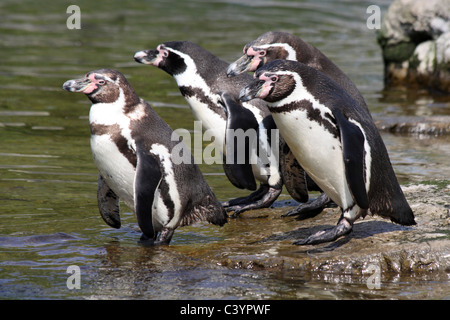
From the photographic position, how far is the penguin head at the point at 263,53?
599 cm

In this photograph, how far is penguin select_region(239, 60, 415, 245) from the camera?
15.3ft

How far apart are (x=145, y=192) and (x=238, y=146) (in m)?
1.21

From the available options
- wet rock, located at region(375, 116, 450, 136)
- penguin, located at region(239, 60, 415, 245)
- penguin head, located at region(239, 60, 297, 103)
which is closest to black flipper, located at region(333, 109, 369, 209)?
penguin, located at region(239, 60, 415, 245)

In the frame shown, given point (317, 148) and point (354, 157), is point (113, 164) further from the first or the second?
point (354, 157)

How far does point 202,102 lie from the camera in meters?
6.38

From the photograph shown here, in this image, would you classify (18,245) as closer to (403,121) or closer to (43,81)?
(403,121)

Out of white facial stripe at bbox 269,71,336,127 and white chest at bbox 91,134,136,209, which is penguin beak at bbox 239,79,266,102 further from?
white chest at bbox 91,134,136,209

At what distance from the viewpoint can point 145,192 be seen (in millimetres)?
5027

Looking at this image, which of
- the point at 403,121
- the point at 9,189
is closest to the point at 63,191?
the point at 9,189

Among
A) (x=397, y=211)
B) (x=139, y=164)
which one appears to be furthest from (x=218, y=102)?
(x=397, y=211)

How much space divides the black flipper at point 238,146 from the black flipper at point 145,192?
100 centimetres

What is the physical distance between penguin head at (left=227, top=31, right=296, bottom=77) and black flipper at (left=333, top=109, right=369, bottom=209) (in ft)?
4.63

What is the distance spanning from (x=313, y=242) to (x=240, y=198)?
5.20ft
